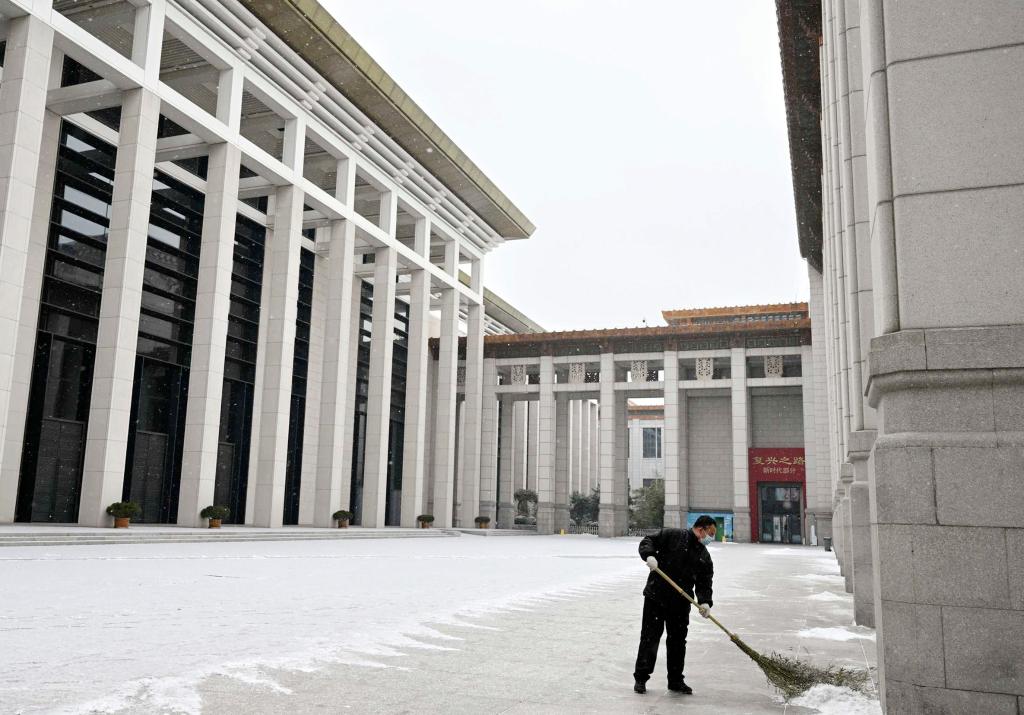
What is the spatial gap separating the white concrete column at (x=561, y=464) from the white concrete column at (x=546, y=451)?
665 millimetres

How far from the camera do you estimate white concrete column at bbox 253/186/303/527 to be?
31.8 m

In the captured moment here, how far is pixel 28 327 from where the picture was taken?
86.8ft

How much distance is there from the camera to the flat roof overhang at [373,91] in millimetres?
30656

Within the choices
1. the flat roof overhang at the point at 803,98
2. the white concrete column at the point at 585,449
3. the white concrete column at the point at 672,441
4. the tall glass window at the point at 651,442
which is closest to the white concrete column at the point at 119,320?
the flat roof overhang at the point at 803,98

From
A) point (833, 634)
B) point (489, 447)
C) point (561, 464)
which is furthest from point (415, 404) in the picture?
point (833, 634)

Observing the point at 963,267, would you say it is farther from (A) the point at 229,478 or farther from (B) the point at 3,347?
(A) the point at 229,478

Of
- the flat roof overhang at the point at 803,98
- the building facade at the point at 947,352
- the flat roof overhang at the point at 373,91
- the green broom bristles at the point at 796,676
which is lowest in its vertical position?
the green broom bristles at the point at 796,676

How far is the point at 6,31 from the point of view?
22734 mm

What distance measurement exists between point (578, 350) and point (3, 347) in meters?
37.6

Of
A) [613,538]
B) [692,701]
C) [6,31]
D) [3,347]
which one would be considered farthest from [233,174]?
[613,538]

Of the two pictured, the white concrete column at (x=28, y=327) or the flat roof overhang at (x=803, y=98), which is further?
the white concrete column at (x=28, y=327)

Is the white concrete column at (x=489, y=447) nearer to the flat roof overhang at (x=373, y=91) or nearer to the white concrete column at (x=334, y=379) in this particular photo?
the flat roof overhang at (x=373, y=91)

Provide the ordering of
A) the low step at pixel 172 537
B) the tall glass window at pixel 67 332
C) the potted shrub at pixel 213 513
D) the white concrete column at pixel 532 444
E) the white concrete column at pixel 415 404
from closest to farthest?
the low step at pixel 172 537, the tall glass window at pixel 67 332, the potted shrub at pixel 213 513, the white concrete column at pixel 415 404, the white concrete column at pixel 532 444

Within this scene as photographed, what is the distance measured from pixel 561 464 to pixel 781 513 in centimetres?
1453
